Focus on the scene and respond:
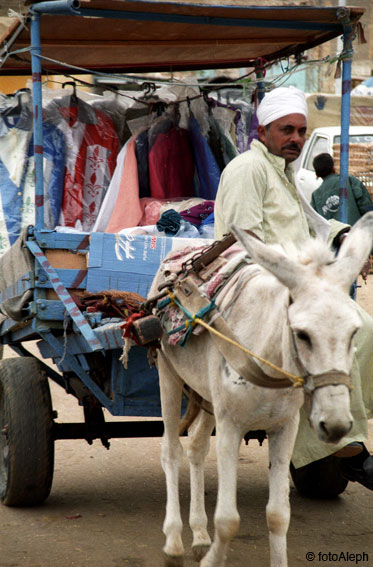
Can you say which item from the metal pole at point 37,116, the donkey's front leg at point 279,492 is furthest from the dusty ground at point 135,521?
the metal pole at point 37,116

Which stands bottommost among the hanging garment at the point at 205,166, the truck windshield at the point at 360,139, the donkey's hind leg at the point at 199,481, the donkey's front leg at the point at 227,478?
the donkey's hind leg at the point at 199,481

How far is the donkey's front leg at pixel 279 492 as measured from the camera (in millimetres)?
3322

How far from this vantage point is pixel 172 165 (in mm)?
6238

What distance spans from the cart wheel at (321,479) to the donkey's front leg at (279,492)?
1526 mm

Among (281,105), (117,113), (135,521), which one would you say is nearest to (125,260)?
(281,105)

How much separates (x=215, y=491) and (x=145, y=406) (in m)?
1.12

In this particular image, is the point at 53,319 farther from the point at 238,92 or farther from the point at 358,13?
the point at 238,92

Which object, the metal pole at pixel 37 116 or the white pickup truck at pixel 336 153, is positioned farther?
the white pickup truck at pixel 336 153

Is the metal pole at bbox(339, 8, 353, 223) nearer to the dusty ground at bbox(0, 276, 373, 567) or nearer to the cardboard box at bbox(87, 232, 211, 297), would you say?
the cardboard box at bbox(87, 232, 211, 297)

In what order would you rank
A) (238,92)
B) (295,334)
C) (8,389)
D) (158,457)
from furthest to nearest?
(238,92) < (158,457) < (8,389) < (295,334)

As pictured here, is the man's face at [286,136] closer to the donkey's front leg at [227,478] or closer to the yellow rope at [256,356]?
the yellow rope at [256,356]

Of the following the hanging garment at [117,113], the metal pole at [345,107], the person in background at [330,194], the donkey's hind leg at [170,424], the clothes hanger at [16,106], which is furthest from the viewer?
the person in background at [330,194]

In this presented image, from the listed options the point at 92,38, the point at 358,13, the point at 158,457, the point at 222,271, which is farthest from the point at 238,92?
the point at 222,271

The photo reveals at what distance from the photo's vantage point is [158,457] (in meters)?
6.05
